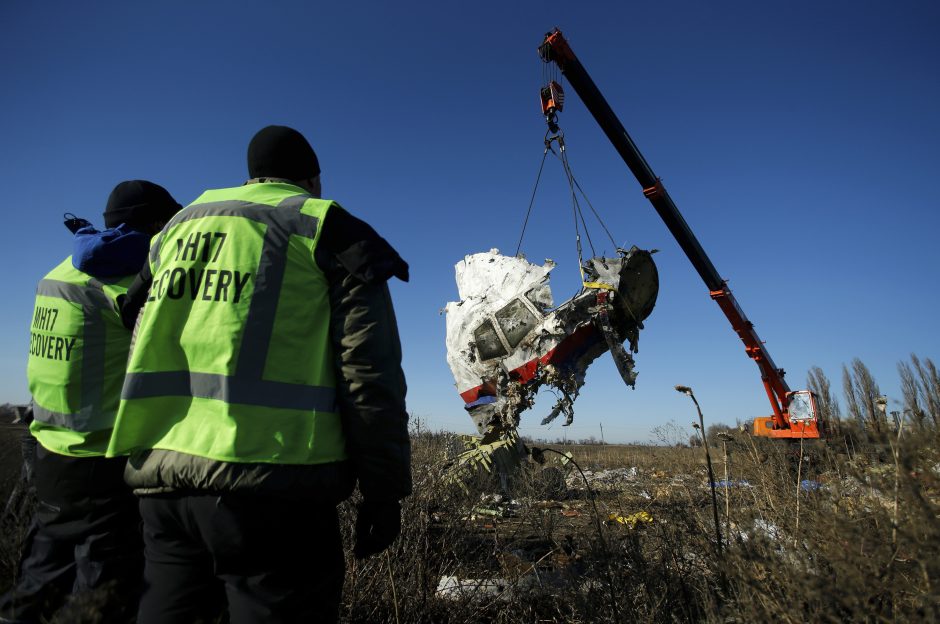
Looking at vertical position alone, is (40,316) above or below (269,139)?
below

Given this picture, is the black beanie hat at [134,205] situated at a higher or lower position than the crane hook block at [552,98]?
lower

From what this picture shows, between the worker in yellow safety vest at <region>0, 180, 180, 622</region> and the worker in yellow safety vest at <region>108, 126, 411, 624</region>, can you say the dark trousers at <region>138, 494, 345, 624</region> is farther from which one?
the worker in yellow safety vest at <region>0, 180, 180, 622</region>

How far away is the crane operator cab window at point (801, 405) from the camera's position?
10.2 m

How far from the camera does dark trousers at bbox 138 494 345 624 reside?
4.00 ft

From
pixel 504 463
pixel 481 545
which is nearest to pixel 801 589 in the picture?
pixel 481 545

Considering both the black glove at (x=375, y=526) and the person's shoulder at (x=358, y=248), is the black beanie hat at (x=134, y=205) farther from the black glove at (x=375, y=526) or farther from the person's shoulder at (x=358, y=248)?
the black glove at (x=375, y=526)

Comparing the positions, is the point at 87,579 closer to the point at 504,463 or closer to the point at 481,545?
the point at 481,545

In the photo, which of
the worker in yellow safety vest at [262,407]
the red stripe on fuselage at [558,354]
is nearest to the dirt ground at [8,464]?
the worker in yellow safety vest at [262,407]

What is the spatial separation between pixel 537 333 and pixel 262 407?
278 inches

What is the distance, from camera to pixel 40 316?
7.65 feet

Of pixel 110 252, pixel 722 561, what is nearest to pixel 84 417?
pixel 110 252

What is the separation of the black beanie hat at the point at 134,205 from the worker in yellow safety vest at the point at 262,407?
3.81ft

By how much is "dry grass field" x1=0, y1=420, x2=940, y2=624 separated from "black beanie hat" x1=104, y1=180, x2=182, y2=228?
6.63 ft

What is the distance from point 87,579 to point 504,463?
17.3 ft
